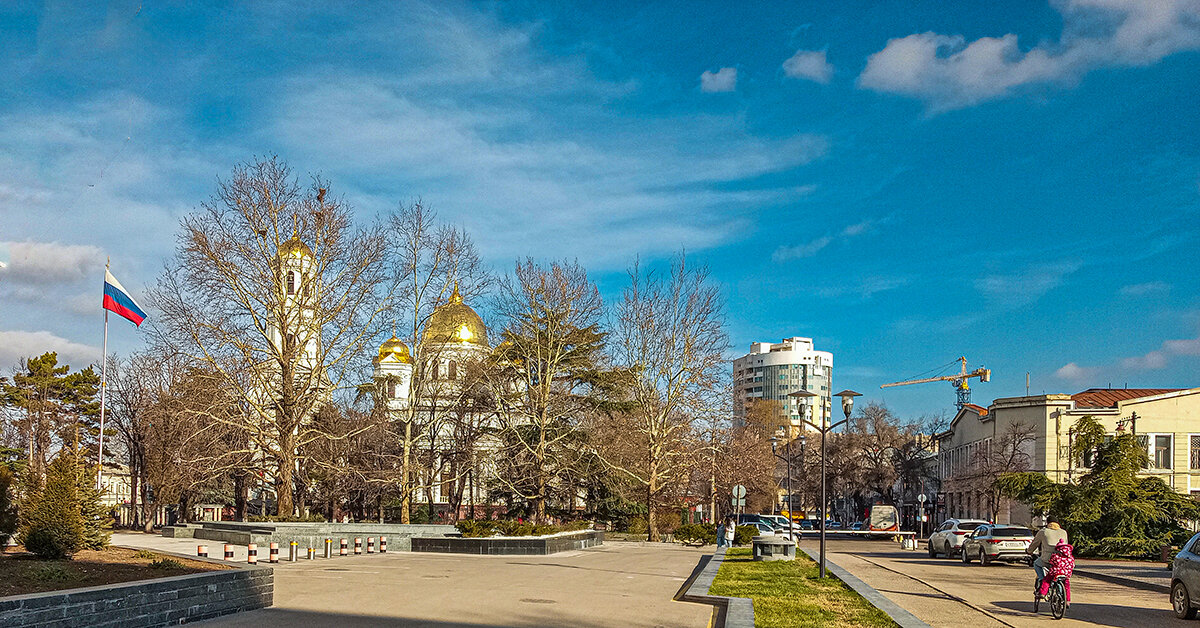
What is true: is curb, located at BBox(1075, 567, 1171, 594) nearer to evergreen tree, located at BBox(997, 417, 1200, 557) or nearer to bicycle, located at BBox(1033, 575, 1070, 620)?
bicycle, located at BBox(1033, 575, 1070, 620)

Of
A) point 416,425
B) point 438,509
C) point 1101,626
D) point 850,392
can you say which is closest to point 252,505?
point 438,509

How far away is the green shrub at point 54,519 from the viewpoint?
14.8 meters

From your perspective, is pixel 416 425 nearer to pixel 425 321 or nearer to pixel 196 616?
pixel 425 321

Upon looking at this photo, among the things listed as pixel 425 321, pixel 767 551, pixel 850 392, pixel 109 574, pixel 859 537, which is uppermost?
pixel 425 321

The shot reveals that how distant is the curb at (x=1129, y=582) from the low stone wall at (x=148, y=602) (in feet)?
63.1

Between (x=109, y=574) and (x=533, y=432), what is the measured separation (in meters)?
36.4

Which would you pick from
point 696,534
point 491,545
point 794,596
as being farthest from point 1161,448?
point 794,596

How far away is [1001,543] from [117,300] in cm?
3196

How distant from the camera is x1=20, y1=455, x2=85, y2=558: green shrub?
48.4 feet

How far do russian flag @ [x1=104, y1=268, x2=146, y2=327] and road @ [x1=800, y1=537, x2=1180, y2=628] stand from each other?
87.9ft

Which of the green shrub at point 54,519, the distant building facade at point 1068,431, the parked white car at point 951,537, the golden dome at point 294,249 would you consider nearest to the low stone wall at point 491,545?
the golden dome at point 294,249

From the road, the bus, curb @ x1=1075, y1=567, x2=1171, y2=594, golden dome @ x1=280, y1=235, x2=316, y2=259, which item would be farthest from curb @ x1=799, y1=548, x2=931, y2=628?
the bus

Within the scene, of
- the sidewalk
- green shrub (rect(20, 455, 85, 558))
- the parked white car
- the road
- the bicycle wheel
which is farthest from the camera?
the parked white car

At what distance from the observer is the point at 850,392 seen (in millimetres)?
27922
